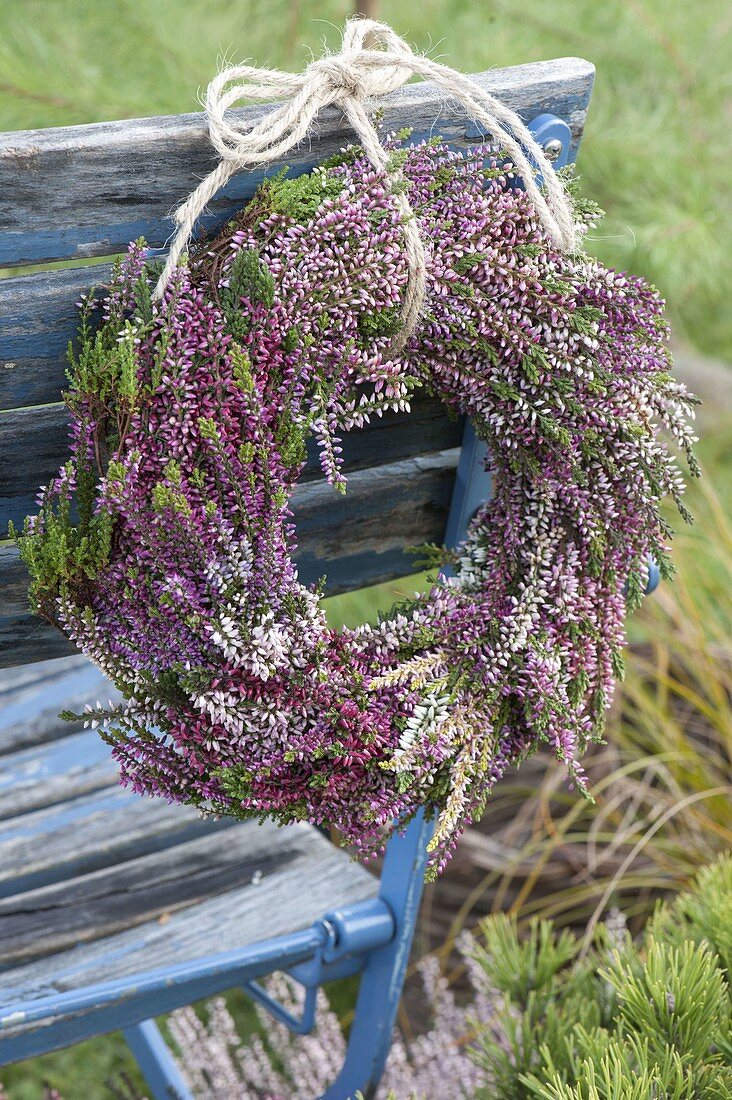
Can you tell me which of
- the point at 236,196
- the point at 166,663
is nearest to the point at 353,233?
the point at 236,196

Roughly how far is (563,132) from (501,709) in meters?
0.51

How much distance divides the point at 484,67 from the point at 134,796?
1.57m

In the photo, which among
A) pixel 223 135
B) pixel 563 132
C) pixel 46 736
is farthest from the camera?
pixel 46 736

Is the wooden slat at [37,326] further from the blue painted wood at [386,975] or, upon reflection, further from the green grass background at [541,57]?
the green grass background at [541,57]

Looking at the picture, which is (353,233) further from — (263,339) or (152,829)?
(152,829)

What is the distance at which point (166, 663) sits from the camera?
0.80 meters

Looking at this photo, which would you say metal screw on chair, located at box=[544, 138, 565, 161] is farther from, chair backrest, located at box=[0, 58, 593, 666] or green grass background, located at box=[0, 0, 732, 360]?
green grass background, located at box=[0, 0, 732, 360]

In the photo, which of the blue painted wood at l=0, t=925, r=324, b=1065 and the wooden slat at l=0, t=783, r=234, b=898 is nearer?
the blue painted wood at l=0, t=925, r=324, b=1065

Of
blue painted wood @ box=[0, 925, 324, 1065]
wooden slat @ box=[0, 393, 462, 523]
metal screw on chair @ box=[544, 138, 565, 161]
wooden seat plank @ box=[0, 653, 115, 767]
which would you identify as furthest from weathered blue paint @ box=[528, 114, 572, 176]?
wooden seat plank @ box=[0, 653, 115, 767]

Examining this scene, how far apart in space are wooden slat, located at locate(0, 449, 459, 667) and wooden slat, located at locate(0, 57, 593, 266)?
0.99ft

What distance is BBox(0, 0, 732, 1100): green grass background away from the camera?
198cm

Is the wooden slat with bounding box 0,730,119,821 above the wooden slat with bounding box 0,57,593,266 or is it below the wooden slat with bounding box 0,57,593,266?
below

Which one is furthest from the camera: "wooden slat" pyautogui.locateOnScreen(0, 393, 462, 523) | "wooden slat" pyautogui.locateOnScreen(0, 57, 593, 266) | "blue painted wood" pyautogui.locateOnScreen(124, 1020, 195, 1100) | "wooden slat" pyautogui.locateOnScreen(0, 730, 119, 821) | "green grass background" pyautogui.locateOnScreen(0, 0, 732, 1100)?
"green grass background" pyautogui.locateOnScreen(0, 0, 732, 1100)

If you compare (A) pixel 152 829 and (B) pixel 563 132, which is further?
(A) pixel 152 829
